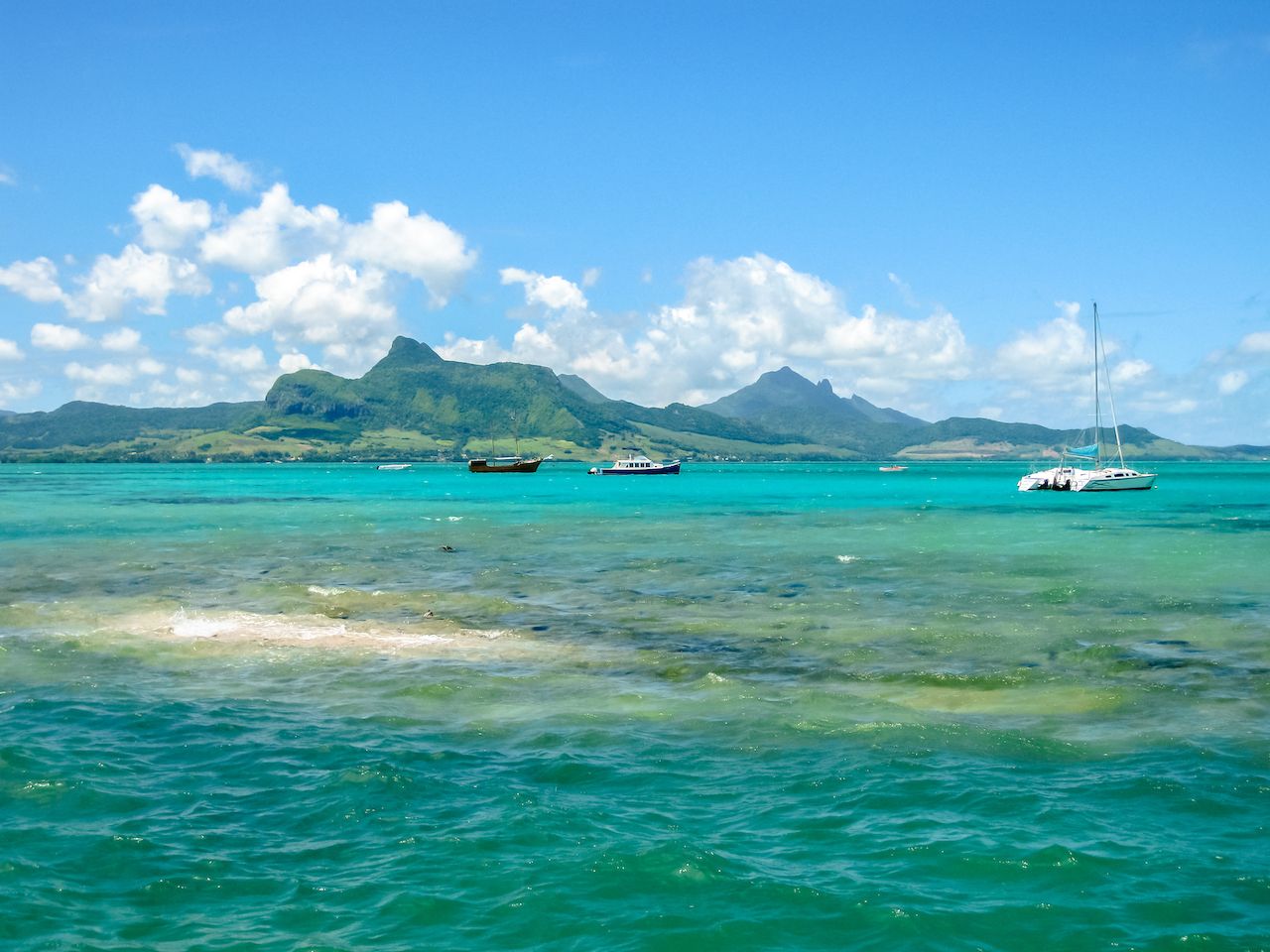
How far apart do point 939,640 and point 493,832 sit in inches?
869

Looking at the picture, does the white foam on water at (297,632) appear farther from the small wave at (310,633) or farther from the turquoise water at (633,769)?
the turquoise water at (633,769)

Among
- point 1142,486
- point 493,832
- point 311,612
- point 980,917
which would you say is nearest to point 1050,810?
point 980,917

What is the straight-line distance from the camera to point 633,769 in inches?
734

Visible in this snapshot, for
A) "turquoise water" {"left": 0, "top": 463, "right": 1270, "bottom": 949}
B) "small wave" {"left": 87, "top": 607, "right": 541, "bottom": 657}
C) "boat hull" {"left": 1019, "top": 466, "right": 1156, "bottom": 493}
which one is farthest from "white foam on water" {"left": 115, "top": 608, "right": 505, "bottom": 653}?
"boat hull" {"left": 1019, "top": 466, "right": 1156, "bottom": 493}

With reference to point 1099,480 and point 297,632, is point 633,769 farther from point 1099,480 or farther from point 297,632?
point 1099,480

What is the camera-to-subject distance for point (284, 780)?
58.7 feet

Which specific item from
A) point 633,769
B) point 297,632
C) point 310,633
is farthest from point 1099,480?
point 633,769

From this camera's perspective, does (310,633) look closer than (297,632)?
Yes

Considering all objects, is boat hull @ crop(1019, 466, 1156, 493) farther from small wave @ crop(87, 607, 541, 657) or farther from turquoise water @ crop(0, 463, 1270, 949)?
small wave @ crop(87, 607, 541, 657)

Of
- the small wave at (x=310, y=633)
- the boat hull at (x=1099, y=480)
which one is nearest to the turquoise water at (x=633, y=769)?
the small wave at (x=310, y=633)

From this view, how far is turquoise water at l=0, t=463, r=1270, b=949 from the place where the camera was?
42.7 ft

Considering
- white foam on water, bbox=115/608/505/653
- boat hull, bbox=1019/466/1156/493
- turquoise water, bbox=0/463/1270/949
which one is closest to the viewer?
turquoise water, bbox=0/463/1270/949

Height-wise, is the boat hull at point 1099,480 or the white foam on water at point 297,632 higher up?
the boat hull at point 1099,480

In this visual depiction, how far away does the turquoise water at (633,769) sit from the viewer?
513 inches
